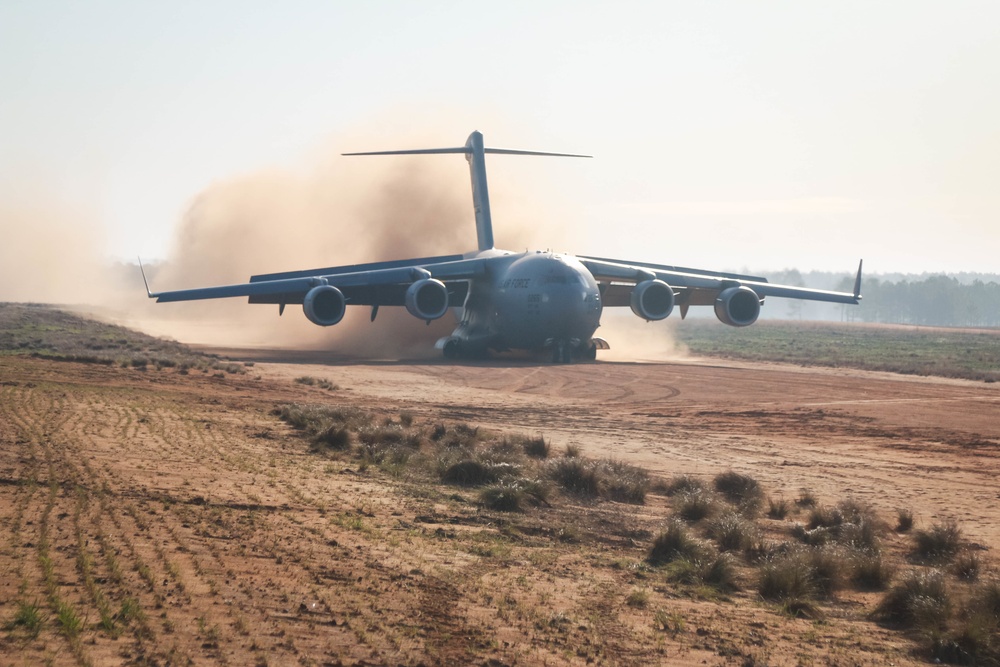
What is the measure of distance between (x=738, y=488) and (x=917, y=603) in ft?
18.0

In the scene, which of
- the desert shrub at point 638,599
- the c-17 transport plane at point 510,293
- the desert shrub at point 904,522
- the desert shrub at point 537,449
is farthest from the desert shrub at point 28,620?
the c-17 transport plane at point 510,293

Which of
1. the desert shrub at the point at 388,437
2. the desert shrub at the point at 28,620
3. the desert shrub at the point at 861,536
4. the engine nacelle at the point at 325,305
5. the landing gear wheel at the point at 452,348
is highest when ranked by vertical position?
the engine nacelle at the point at 325,305

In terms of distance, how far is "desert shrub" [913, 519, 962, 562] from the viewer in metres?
10.5

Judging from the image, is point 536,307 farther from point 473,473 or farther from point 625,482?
point 625,482

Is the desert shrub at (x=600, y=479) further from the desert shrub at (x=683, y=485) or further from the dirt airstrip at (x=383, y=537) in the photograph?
the dirt airstrip at (x=383, y=537)

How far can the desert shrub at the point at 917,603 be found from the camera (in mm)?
8195

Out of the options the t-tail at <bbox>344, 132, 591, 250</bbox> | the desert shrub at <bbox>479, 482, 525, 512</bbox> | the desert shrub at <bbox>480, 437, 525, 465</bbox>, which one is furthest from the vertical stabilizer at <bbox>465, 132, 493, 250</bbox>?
the desert shrub at <bbox>479, 482, 525, 512</bbox>

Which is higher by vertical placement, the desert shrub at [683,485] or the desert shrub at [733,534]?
the desert shrub at [733,534]

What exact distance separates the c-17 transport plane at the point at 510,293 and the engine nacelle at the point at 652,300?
4 centimetres

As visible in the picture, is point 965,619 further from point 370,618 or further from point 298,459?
point 298,459

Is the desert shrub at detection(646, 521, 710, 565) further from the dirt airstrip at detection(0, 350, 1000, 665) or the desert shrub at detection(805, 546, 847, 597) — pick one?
the desert shrub at detection(805, 546, 847, 597)

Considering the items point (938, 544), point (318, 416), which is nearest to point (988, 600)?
point (938, 544)

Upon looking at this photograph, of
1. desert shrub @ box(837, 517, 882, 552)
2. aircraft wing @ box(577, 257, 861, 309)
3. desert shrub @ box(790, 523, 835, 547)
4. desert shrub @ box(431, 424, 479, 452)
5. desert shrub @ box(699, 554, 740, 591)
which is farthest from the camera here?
aircraft wing @ box(577, 257, 861, 309)

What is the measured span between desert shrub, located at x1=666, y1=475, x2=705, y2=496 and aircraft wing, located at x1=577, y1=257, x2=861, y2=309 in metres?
26.5
